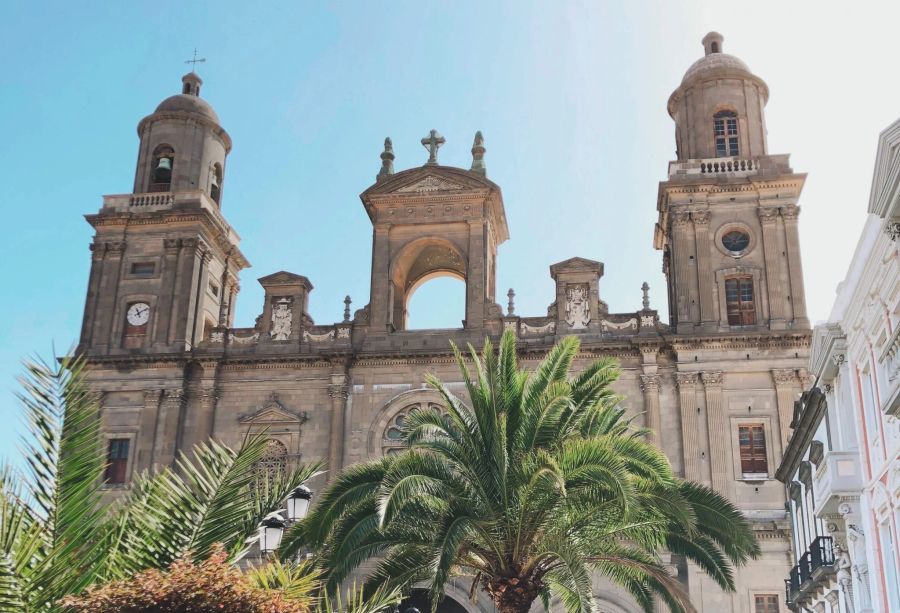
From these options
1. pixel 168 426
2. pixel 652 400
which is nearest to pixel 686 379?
pixel 652 400

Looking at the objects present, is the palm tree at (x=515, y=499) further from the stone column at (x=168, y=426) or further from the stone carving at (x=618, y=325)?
the stone column at (x=168, y=426)

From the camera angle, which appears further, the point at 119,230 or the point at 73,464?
the point at 119,230

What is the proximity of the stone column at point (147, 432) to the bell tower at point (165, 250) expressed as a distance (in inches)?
72.3

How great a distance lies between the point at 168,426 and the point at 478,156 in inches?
574

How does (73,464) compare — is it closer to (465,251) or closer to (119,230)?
(465,251)

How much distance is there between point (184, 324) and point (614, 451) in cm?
2204

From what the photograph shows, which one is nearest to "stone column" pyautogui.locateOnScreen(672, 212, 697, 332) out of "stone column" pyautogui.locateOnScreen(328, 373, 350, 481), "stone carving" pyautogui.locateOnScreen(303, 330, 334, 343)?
"stone column" pyautogui.locateOnScreen(328, 373, 350, 481)

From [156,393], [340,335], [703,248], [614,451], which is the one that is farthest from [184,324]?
[614,451]

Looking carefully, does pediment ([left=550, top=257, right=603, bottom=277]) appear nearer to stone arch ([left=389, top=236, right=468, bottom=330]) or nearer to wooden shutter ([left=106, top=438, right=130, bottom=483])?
stone arch ([left=389, top=236, right=468, bottom=330])

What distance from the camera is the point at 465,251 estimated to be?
39281mm

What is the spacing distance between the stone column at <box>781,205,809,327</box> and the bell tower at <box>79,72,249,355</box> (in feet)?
65.3

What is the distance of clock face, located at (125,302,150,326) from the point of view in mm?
40031

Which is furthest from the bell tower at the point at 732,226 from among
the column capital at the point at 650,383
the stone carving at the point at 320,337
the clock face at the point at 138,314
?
the clock face at the point at 138,314

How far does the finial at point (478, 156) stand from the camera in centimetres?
4069
